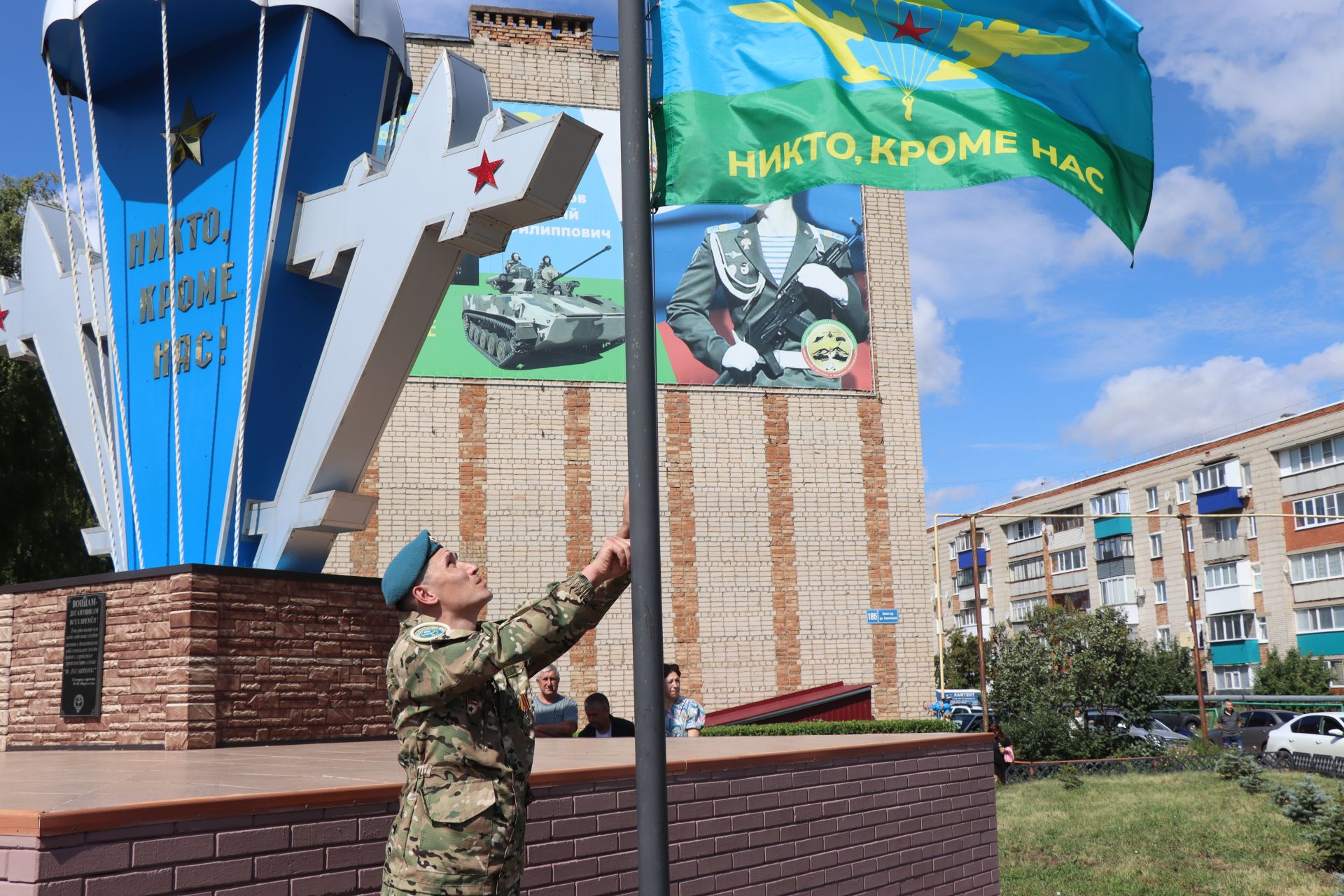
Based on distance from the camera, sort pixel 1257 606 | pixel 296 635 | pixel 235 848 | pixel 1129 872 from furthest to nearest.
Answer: pixel 1257 606
pixel 1129 872
pixel 296 635
pixel 235 848

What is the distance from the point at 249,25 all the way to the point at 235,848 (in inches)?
282

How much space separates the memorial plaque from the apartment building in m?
35.8

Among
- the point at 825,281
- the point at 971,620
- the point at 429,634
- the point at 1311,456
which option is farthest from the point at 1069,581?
the point at 429,634

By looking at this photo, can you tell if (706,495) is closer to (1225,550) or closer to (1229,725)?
(1229,725)

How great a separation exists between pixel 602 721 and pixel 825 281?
60.4ft

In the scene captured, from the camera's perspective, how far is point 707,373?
2634 cm

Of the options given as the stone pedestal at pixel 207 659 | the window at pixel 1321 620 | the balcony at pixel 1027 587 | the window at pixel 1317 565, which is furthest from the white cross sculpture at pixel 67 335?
the balcony at pixel 1027 587

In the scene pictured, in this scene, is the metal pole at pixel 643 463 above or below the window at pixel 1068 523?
below

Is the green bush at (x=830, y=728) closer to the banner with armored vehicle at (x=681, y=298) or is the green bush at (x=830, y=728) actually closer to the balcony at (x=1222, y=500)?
the banner with armored vehicle at (x=681, y=298)

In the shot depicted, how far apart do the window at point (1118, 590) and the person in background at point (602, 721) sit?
5548 cm

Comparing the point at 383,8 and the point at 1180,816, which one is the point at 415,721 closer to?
the point at 383,8

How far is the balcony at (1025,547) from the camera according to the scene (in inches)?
2763

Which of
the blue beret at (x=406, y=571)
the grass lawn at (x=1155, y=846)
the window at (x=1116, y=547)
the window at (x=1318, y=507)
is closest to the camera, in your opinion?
the blue beret at (x=406, y=571)

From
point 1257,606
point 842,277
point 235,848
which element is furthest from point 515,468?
point 1257,606
